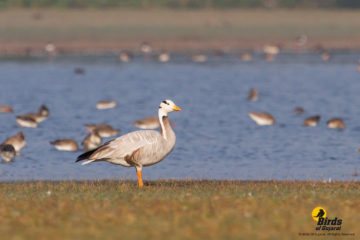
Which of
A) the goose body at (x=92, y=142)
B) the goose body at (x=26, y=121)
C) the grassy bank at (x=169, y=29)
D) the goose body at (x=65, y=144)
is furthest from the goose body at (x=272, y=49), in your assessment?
the goose body at (x=65, y=144)

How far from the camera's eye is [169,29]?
2726 inches

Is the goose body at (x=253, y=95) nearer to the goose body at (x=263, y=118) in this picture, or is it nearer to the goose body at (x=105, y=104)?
the goose body at (x=105, y=104)

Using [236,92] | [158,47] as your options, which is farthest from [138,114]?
[158,47]

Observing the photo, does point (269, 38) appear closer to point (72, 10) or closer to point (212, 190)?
point (72, 10)

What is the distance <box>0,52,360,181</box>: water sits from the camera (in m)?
21.1

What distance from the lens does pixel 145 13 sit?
7319 cm

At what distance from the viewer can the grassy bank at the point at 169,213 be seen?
9.68 metres

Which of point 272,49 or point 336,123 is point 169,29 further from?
point 336,123

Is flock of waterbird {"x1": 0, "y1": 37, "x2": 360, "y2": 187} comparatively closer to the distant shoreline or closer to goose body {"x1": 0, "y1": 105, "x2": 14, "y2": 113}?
goose body {"x1": 0, "y1": 105, "x2": 14, "y2": 113}

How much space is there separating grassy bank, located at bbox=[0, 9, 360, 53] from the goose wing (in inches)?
1882

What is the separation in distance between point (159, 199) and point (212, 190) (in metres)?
2.22

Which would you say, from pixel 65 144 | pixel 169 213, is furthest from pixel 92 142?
pixel 169 213

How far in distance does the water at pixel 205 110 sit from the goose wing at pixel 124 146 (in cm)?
433

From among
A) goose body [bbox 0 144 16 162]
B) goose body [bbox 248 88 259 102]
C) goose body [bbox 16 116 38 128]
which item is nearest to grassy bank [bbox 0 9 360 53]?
goose body [bbox 248 88 259 102]
